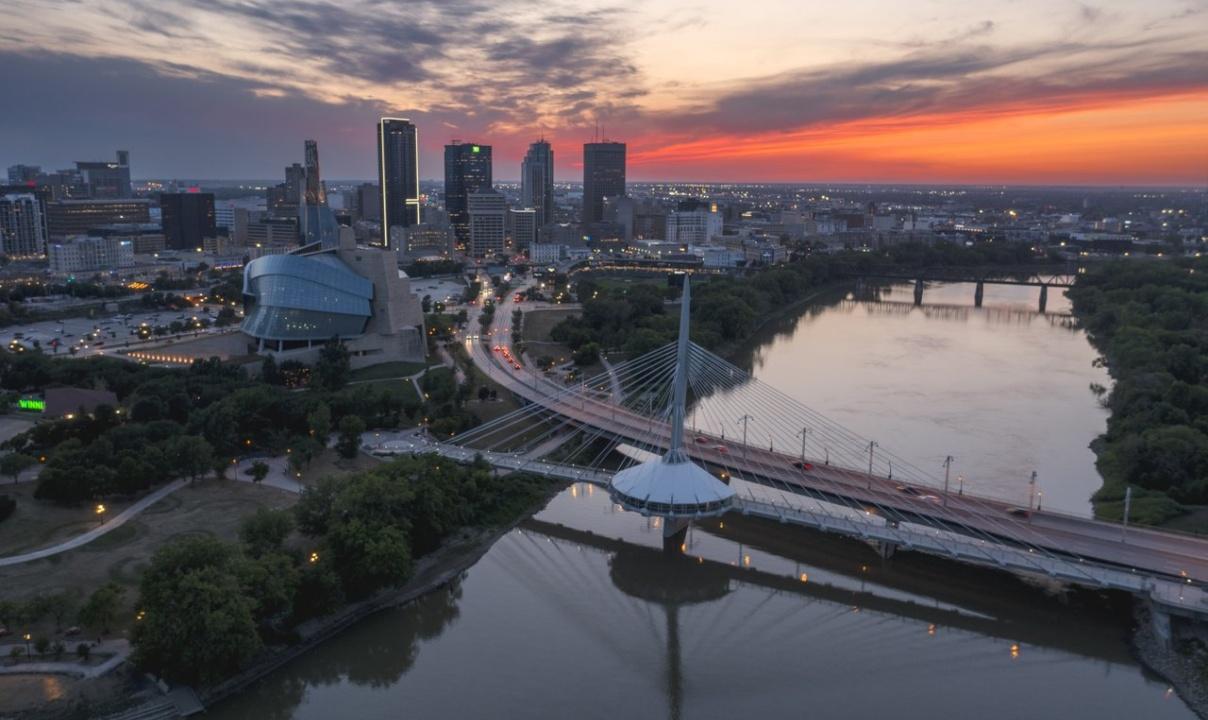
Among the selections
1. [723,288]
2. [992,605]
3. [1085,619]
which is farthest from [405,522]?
[723,288]

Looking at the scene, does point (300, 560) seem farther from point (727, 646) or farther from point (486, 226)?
point (486, 226)

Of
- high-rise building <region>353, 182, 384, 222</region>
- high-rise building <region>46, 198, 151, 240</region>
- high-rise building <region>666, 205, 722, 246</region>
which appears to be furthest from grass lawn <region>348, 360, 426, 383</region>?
high-rise building <region>353, 182, 384, 222</region>

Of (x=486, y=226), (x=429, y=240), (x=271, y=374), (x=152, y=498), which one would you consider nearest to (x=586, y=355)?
(x=271, y=374)

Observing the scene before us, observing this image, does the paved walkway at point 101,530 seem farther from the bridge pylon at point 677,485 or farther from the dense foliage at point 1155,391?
the dense foliage at point 1155,391

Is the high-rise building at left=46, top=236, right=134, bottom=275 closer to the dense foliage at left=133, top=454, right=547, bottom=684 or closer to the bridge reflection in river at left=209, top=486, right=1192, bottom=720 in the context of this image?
the dense foliage at left=133, top=454, right=547, bottom=684

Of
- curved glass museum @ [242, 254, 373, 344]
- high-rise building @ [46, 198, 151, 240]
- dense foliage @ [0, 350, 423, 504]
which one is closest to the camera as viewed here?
dense foliage @ [0, 350, 423, 504]

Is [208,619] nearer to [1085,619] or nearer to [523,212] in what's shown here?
[1085,619]
